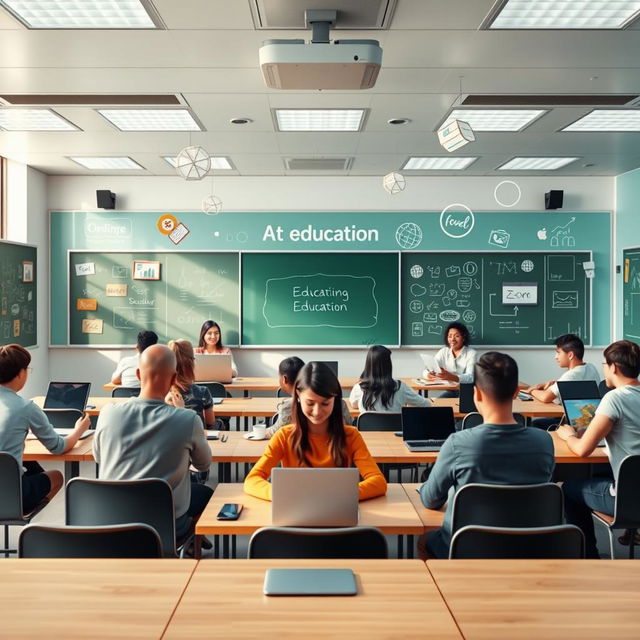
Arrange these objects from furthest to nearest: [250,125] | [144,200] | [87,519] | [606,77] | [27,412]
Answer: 1. [144,200]
2. [250,125]
3. [606,77]
4. [27,412]
5. [87,519]

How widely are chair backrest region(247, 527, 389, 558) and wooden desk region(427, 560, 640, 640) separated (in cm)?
19

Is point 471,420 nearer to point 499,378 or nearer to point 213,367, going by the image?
point 499,378

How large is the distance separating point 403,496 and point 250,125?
3.74 metres

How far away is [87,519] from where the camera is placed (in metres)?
2.51

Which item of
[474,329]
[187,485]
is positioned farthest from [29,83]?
[474,329]

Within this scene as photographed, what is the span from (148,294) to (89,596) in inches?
252

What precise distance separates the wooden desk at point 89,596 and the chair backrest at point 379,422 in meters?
2.47

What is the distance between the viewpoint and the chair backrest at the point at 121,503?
2428 mm

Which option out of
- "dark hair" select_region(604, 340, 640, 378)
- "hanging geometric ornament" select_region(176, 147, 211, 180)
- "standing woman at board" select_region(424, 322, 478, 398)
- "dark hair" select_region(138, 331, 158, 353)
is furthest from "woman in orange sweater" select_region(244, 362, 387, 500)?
"standing woman at board" select_region(424, 322, 478, 398)

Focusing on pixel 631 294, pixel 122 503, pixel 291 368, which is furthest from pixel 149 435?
pixel 631 294

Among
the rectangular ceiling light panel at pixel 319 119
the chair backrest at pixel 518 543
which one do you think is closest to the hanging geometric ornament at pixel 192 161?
the rectangular ceiling light panel at pixel 319 119

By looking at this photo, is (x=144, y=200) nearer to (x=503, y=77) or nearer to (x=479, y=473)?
(x=503, y=77)

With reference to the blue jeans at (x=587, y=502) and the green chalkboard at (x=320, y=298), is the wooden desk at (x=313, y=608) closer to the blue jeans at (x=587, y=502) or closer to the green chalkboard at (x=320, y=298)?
the blue jeans at (x=587, y=502)

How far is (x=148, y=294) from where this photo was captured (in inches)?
301
